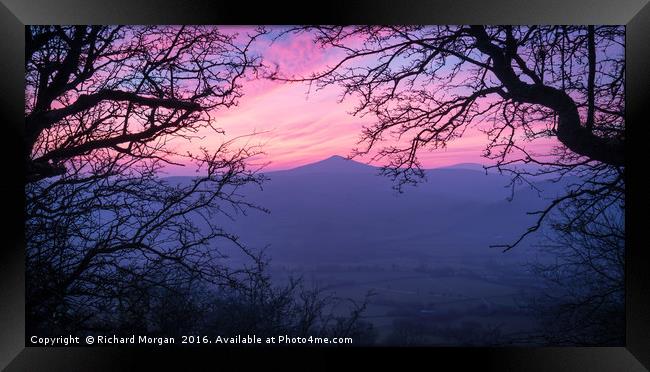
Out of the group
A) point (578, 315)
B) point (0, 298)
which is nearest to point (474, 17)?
point (578, 315)

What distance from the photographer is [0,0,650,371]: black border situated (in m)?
3.21

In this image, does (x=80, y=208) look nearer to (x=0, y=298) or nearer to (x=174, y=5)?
(x=0, y=298)

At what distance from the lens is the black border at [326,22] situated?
10.5 ft

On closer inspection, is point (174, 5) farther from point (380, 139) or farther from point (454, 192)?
point (454, 192)

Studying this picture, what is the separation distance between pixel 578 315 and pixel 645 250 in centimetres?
60

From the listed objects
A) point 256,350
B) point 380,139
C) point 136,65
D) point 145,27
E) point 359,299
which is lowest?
point 256,350

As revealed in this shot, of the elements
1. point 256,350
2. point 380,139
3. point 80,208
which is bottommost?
point 256,350

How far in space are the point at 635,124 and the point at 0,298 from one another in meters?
4.17

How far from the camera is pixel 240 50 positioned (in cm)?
351

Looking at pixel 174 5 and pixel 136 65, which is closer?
pixel 174 5

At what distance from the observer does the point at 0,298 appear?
10.5 ft

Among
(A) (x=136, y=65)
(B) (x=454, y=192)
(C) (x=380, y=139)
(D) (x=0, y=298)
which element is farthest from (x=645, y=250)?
(D) (x=0, y=298)

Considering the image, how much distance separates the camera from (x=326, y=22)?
3.30 m

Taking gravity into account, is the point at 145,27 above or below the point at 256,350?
above
